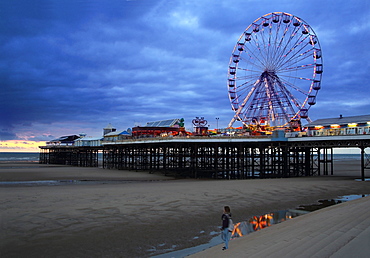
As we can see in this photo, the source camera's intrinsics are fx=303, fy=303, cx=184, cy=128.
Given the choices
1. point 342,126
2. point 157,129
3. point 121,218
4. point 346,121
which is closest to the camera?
point 121,218

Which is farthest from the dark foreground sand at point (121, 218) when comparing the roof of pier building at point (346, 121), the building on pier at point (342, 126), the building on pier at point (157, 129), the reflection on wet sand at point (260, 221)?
the building on pier at point (157, 129)

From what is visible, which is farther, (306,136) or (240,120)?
(240,120)

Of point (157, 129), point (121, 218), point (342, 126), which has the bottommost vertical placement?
point (121, 218)

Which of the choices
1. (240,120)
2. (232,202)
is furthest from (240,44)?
(232,202)

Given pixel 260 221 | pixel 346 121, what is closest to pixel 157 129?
pixel 346 121

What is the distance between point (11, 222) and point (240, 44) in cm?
4295

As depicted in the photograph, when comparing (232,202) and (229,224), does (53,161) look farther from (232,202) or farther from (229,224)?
(229,224)

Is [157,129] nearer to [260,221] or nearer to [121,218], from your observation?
[121,218]

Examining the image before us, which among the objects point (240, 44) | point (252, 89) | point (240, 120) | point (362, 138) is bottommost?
point (362, 138)

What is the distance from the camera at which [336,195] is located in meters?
20.4

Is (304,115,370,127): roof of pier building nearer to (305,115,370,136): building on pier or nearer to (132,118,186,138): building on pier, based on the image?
(305,115,370,136): building on pier

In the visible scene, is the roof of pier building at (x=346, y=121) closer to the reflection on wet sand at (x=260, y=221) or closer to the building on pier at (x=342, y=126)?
the building on pier at (x=342, y=126)

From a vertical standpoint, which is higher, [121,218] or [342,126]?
[342,126]

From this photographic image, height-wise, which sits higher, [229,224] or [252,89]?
[252,89]
